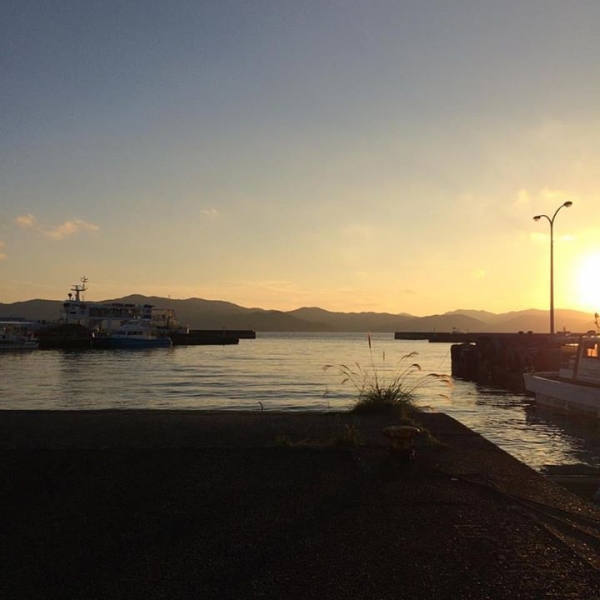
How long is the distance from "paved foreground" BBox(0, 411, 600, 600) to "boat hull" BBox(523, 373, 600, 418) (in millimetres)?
13787

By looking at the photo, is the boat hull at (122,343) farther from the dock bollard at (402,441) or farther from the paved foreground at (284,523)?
the dock bollard at (402,441)

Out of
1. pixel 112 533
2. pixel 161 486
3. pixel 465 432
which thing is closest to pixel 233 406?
pixel 465 432

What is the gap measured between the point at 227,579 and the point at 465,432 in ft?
27.9

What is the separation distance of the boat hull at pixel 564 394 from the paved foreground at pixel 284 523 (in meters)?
13.8

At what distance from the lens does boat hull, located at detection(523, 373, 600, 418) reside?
22.3m

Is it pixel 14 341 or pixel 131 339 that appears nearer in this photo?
pixel 14 341

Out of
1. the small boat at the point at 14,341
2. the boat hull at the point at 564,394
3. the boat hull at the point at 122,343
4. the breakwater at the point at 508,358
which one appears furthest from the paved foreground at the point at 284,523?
the boat hull at the point at 122,343

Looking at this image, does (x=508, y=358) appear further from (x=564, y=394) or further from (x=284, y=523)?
(x=284, y=523)

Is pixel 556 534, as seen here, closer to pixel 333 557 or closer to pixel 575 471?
pixel 333 557

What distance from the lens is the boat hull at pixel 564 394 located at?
2231cm

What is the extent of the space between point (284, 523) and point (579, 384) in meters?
21.0

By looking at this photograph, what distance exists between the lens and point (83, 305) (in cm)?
13125

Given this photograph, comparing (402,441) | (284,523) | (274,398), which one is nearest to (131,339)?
(274,398)

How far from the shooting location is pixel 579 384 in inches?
945
